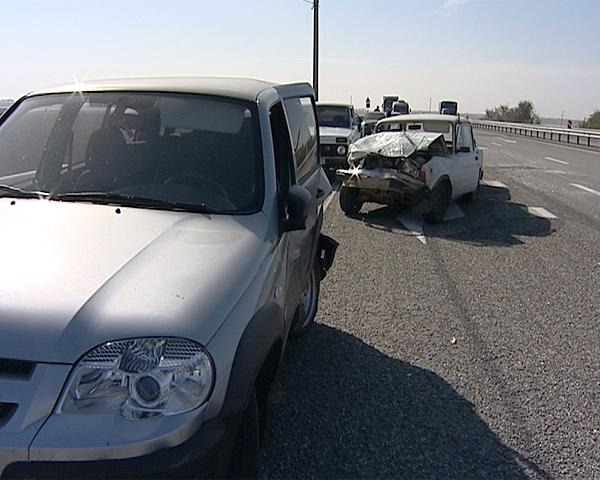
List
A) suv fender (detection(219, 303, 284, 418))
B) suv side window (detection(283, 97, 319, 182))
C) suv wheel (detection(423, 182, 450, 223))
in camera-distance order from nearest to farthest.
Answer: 1. suv fender (detection(219, 303, 284, 418))
2. suv side window (detection(283, 97, 319, 182))
3. suv wheel (detection(423, 182, 450, 223))

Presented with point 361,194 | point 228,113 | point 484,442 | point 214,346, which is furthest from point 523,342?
point 361,194

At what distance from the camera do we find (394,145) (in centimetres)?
1008

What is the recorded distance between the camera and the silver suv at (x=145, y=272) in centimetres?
192

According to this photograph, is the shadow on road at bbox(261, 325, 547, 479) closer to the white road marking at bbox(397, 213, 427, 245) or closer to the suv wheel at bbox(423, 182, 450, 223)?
the white road marking at bbox(397, 213, 427, 245)

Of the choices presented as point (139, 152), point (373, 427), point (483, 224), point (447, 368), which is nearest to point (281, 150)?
point (139, 152)

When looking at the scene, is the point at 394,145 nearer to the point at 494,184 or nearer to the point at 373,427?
the point at 494,184

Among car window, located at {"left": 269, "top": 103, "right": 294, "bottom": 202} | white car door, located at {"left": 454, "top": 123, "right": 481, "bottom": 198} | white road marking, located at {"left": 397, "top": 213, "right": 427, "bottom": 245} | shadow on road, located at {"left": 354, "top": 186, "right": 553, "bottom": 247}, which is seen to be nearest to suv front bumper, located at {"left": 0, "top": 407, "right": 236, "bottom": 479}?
car window, located at {"left": 269, "top": 103, "right": 294, "bottom": 202}

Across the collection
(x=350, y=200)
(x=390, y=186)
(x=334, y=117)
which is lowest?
(x=350, y=200)

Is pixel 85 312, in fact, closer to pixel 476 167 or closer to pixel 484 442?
pixel 484 442

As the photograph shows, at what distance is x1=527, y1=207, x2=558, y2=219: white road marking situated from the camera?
10.7 metres

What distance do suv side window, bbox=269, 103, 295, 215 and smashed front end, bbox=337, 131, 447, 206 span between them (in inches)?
241

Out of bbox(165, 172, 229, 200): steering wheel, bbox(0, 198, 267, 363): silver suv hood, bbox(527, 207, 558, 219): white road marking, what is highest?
bbox(165, 172, 229, 200): steering wheel

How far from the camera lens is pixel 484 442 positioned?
3346mm

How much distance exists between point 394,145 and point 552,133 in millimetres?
33913
